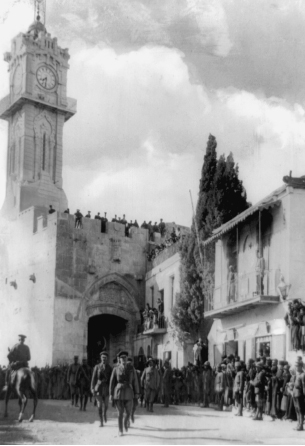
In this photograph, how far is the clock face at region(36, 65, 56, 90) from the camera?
22734 mm

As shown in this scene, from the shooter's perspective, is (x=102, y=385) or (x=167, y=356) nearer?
(x=102, y=385)

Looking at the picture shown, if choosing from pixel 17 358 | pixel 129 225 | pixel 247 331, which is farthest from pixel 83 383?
pixel 129 225

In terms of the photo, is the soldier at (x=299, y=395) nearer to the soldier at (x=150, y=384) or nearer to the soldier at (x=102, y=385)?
the soldier at (x=102, y=385)

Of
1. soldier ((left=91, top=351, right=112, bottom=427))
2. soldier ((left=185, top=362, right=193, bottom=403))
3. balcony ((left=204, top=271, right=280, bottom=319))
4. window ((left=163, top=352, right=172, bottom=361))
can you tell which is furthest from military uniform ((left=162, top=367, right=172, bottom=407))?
window ((left=163, top=352, right=172, bottom=361))

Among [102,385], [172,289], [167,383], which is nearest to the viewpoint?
[102,385]

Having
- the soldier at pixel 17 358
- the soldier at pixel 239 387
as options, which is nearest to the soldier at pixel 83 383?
the soldier at pixel 17 358

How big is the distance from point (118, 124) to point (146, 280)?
47.7ft

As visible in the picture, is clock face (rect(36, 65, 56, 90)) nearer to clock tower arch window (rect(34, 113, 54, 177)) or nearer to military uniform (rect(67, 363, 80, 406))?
clock tower arch window (rect(34, 113, 54, 177))

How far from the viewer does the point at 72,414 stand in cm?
1914

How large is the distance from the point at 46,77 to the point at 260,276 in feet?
29.9

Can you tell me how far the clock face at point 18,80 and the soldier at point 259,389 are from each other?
11350mm

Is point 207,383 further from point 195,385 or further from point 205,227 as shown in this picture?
point 205,227

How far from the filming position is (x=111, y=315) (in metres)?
32.8

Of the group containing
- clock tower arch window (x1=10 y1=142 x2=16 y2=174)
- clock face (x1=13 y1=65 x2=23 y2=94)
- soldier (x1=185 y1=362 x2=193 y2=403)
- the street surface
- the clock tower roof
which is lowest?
the street surface
